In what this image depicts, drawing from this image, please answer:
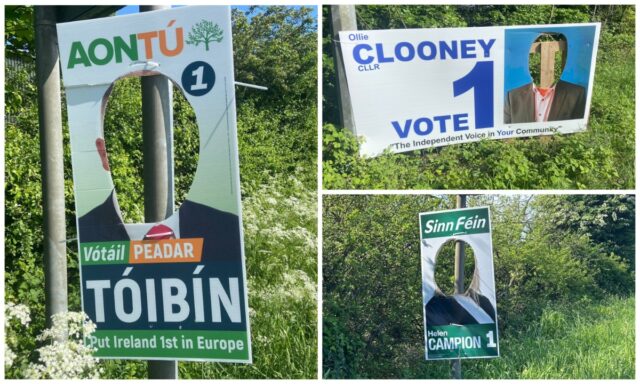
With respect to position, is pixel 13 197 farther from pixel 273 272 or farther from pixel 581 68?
pixel 581 68

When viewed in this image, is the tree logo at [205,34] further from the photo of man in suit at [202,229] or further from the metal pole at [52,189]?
the metal pole at [52,189]

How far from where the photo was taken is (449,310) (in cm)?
680

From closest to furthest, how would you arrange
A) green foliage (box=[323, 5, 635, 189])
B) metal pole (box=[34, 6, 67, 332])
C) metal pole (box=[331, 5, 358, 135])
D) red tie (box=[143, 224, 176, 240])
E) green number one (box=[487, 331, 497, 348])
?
1. red tie (box=[143, 224, 176, 240])
2. metal pole (box=[34, 6, 67, 332])
3. green number one (box=[487, 331, 497, 348])
4. metal pole (box=[331, 5, 358, 135])
5. green foliage (box=[323, 5, 635, 189])

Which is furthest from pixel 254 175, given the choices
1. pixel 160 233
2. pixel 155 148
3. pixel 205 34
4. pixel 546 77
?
pixel 205 34

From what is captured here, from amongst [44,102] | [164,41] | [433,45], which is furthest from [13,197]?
[433,45]

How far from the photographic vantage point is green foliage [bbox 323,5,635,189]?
721 cm

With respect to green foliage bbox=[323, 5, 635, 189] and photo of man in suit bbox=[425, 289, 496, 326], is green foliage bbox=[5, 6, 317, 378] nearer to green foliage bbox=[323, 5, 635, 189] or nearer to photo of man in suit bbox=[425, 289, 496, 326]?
green foliage bbox=[323, 5, 635, 189]

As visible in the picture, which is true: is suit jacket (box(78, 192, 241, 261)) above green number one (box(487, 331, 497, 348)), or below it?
above

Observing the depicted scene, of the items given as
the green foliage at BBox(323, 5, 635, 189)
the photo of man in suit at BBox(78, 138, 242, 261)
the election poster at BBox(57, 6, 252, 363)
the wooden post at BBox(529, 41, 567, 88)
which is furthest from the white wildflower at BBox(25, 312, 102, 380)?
the wooden post at BBox(529, 41, 567, 88)

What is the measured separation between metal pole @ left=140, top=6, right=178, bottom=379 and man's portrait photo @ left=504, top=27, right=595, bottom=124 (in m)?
3.63

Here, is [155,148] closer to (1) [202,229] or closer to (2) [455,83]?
(1) [202,229]

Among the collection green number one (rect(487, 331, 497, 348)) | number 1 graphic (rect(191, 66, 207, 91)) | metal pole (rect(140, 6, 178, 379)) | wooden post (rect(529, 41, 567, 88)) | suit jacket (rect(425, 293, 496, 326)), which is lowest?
green number one (rect(487, 331, 497, 348))

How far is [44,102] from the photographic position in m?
6.16

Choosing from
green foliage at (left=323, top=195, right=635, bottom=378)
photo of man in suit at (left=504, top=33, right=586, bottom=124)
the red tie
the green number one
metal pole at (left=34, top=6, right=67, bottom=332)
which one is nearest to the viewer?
the red tie
